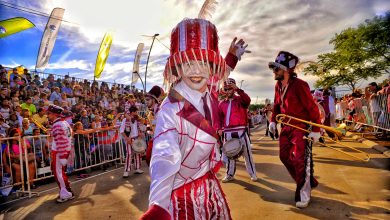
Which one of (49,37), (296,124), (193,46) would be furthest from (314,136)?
(49,37)

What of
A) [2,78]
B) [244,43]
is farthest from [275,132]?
[2,78]

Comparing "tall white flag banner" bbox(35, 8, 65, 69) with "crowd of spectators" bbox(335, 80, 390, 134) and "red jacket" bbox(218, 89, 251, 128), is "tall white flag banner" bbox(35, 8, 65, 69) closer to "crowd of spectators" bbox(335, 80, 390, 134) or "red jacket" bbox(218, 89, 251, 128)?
"red jacket" bbox(218, 89, 251, 128)

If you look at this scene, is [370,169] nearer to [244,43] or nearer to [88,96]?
[244,43]

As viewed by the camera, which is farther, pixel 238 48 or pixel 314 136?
pixel 314 136

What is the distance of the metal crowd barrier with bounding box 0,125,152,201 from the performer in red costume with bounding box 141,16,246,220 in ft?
20.1

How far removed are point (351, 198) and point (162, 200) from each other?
4.26 meters

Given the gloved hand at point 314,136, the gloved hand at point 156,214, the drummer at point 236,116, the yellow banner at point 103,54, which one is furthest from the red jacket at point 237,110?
the yellow banner at point 103,54

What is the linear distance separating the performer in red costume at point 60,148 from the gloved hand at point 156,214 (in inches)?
205

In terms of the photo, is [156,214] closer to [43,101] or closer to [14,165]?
[14,165]

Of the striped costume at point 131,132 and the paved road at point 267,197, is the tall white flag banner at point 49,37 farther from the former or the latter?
the paved road at point 267,197

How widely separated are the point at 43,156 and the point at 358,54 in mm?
33331

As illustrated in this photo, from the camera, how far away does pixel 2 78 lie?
10.6 meters

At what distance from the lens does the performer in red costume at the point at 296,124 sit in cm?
455

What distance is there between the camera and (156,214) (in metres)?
1.54
